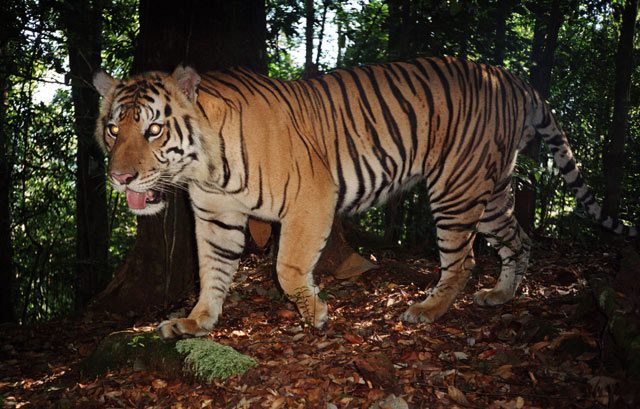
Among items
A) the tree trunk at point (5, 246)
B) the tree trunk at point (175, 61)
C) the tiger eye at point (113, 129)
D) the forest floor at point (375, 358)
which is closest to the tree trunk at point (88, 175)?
the tree trunk at point (5, 246)

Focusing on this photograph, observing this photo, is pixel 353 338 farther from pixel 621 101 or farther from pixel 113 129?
pixel 621 101

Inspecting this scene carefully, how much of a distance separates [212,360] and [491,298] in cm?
230

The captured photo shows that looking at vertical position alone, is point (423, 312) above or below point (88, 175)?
below

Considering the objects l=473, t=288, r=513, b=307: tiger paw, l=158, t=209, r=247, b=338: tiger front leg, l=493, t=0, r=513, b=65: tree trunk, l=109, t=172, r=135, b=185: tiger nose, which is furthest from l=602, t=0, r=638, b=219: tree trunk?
l=109, t=172, r=135, b=185: tiger nose

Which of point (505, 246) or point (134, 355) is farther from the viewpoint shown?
point (505, 246)

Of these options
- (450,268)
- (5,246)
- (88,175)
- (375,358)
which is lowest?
(5,246)

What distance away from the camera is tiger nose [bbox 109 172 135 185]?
3393 mm

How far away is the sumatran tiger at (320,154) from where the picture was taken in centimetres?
362

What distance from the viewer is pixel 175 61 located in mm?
5062

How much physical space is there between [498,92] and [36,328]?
4894mm

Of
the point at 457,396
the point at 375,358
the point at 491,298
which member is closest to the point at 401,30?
the point at 491,298

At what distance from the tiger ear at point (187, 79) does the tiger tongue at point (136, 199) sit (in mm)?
700

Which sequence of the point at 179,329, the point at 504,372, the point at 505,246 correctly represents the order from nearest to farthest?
the point at 504,372, the point at 179,329, the point at 505,246

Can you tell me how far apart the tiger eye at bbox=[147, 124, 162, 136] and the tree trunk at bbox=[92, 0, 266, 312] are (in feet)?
4.52
